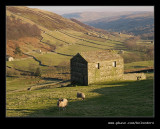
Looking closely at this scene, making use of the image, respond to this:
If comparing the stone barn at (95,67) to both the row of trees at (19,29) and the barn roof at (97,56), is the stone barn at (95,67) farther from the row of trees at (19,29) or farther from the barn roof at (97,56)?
the row of trees at (19,29)

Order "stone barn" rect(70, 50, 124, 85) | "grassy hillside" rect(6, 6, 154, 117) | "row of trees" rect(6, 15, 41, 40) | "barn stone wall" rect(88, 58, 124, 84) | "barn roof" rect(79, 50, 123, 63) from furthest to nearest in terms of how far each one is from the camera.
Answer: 1. "row of trees" rect(6, 15, 41, 40)
2. "barn roof" rect(79, 50, 123, 63)
3. "barn stone wall" rect(88, 58, 124, 84)
4. "stone barn" rect(70, 50, 124, 85)
5. "grassy hillside" rect(6, 6, 154, 117)

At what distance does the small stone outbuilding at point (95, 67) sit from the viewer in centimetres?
5366

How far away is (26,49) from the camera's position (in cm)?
14812

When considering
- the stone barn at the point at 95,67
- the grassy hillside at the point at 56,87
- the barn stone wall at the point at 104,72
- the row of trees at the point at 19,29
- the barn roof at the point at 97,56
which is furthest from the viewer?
the row of trees at the point at 19,29

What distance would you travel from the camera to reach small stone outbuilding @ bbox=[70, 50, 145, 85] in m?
53.7

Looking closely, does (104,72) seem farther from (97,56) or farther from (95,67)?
(97,56)

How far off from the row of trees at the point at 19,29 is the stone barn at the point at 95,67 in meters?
127

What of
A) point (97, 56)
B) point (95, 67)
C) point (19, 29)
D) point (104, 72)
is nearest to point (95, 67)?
point (95, 67)

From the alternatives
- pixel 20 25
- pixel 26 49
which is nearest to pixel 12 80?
pixel 26 49

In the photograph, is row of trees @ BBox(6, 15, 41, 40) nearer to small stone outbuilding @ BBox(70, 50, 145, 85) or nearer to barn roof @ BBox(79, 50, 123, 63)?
small stone outbuilding @ BBox(70, 50, 145, 85)

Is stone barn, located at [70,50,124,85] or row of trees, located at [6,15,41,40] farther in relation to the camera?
row of trees, located at [6,15,41,40]

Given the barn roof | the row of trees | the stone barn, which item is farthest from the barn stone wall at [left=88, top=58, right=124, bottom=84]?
the row of trees

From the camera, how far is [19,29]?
182 m

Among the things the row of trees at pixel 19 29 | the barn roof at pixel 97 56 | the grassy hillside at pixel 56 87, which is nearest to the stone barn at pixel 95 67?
the barn roof at pixel 97 56
